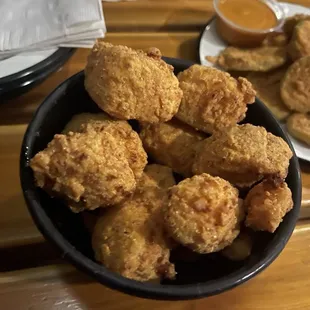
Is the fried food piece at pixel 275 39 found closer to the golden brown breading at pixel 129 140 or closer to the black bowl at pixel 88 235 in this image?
the black bowl at pixel 88 235

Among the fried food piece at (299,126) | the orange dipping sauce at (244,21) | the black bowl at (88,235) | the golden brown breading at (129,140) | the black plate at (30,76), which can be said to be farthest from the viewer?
the orange dipping sauce at (244,21)

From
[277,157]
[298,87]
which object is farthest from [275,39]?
[277,157]

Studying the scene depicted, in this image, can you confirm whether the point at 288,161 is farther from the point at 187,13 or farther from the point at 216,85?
the point at 187,13

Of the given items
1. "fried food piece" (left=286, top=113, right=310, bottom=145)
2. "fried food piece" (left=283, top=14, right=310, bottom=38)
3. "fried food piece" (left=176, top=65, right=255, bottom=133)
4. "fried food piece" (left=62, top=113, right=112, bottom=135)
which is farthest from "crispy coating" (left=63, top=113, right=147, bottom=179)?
"fried food piece" (left=283, top=14, right=310, bottom=38)

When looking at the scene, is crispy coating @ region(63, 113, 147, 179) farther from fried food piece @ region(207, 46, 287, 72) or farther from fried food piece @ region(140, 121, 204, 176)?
fried food piece @ region(207, 46, 287, 72)

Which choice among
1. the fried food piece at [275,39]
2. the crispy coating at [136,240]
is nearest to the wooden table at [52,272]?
the crispy coating at [136,240]

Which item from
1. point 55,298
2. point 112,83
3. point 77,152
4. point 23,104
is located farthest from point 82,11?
point 55,298
